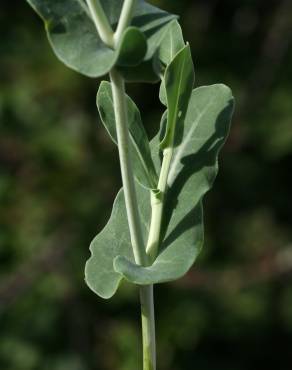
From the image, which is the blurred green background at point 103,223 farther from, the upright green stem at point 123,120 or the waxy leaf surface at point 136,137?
the upright green stem at point 123,120

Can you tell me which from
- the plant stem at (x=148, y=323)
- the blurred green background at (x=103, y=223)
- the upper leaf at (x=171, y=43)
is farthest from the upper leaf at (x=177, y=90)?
the blurred green background at (x=103, y=223)

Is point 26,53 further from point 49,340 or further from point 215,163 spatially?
point 215,163

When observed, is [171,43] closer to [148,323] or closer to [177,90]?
[177,90]

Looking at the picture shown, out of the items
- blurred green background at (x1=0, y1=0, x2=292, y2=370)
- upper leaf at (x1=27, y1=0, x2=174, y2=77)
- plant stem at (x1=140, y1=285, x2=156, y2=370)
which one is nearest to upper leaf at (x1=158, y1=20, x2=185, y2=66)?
upper leaf at (x1=27, y1=0, x2=174, y2=77)

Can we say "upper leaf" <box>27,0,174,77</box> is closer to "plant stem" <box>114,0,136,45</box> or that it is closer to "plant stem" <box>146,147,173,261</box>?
"plant stem" <box>114,0,136,45</box>

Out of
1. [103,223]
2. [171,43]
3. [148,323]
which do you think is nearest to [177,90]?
[171,43]

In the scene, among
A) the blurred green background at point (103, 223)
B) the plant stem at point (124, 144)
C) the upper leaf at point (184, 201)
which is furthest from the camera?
the blurred green background at point (103, 223)

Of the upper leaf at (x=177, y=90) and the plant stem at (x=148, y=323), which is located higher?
the upper leaf at (x=177, y=90)
